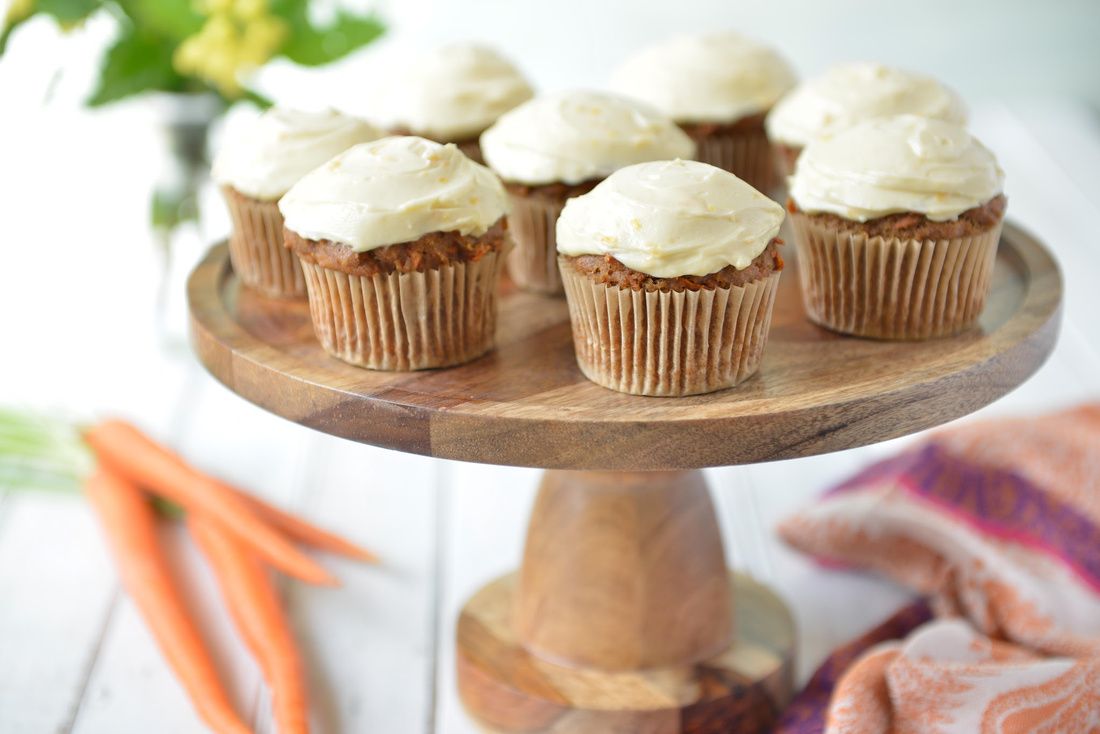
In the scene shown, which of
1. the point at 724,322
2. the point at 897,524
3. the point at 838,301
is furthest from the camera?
the point at 897,524

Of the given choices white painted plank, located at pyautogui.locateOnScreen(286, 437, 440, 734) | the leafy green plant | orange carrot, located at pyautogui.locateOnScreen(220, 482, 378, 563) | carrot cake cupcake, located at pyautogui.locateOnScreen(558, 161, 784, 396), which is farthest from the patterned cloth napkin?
the leafy green plant

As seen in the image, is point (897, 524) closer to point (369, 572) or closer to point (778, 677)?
point (778, 677)

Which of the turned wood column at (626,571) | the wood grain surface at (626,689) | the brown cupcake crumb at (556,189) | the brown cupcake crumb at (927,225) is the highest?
the brown cupcake crumb at (927,225)

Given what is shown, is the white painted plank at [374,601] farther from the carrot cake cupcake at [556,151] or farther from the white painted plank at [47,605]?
the carrot cake cupcake at [556,151]

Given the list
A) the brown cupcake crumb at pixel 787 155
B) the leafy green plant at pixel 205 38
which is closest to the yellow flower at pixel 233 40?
the leafy green plant at pixel 205 38

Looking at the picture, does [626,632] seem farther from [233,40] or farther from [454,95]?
[233,40]

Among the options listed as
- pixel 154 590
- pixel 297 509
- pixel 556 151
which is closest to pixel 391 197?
pixel 556 151

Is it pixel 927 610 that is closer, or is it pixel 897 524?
pixel 927 610

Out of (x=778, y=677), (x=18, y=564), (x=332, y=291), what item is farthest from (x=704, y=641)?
(x=18, y=564)
